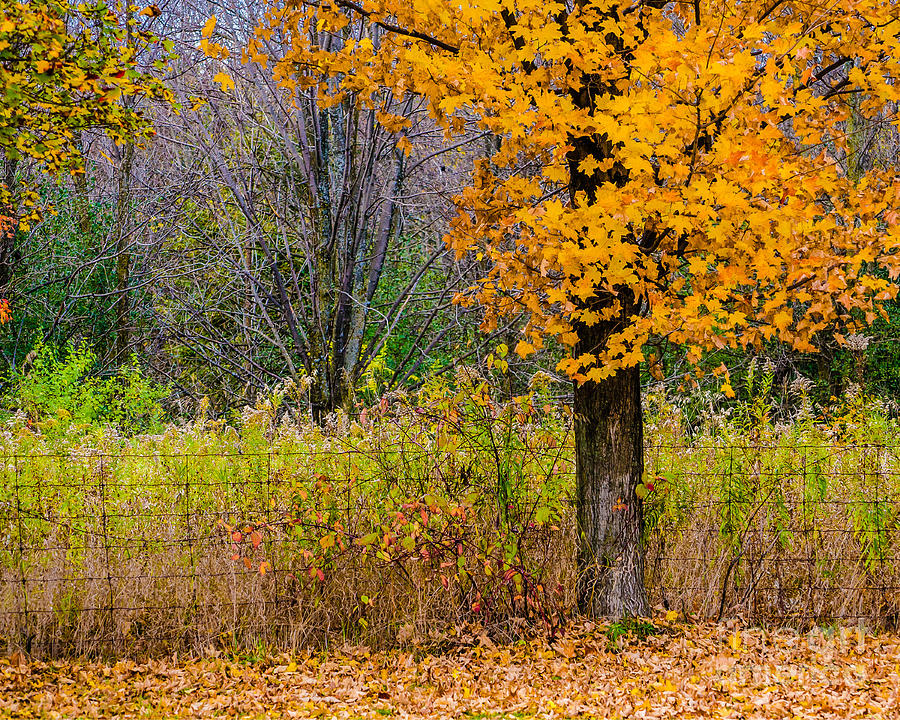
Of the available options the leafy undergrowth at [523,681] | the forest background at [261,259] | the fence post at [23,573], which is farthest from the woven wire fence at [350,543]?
the forest background at [261,259]

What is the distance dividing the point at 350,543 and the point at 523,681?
1.30m

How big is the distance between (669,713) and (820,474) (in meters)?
2.14

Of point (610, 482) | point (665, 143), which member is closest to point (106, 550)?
point (610, 482)

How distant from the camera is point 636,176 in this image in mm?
4102

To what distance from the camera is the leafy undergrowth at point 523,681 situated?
4.48 m

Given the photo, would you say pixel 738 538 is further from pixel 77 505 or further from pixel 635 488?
pixel 77 505

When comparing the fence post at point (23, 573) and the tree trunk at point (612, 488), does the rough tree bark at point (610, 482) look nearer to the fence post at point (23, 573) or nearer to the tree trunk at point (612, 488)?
the tree trunk at point (612, 488)

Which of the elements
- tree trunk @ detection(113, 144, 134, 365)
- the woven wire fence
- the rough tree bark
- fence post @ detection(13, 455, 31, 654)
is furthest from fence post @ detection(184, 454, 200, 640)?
tree trunk @ detection(113, 144, 134, 365)

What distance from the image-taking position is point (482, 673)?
15.9 ft

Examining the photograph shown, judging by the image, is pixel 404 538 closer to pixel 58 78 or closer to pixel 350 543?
pixel 350 543

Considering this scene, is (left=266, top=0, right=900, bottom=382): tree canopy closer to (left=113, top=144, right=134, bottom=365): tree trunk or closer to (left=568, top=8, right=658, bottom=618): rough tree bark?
(left=568, top=8, right=658, bottom=618): rough tree bark

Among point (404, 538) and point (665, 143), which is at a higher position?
point (665, 143)

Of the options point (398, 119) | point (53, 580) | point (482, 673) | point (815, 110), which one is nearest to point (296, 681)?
point (482, 673)

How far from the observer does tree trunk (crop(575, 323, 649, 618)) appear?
5172 millimetres
